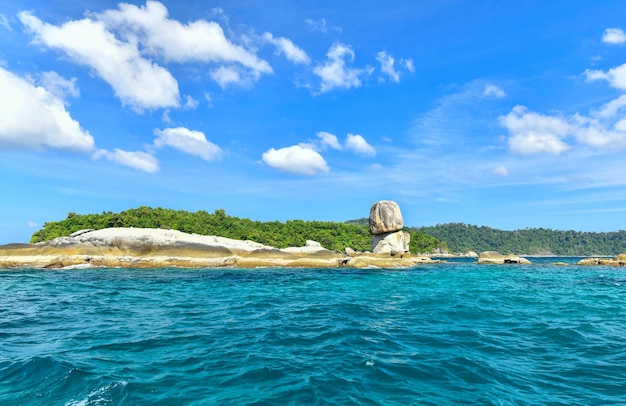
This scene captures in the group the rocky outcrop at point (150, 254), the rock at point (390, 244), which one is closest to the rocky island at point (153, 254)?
the rocky outcrop at point (150, 254)

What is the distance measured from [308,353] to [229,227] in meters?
88.5

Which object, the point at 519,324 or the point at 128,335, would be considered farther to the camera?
the point at 519,324

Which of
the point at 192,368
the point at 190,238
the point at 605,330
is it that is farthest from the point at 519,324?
the point at 190,238

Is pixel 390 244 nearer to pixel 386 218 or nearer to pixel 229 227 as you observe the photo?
pixel 386 218

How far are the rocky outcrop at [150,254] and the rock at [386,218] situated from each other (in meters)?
10.3

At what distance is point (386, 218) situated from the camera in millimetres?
58969

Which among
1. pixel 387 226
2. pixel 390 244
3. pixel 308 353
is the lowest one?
pixel 308 353

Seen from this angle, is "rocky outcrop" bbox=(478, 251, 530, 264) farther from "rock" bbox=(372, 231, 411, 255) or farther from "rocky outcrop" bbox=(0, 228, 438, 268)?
"rocky outcrop" bbox=(0, 228, 438, 268)

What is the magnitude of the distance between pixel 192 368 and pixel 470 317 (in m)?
11.2

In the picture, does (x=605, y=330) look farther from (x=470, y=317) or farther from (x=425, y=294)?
(x=425, y=294)

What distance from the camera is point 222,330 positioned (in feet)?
38.2

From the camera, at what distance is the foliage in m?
70.3

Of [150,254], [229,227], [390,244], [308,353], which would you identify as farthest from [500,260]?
[308,353]

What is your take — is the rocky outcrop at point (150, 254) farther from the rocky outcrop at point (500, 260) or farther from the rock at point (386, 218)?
the rocky outcrop at point (500, 260)
